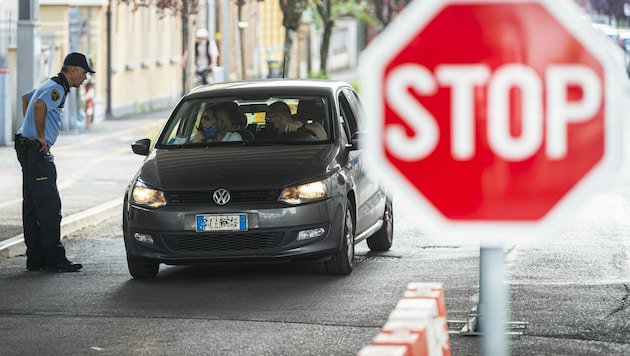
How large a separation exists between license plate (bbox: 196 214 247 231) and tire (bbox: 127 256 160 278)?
67cm

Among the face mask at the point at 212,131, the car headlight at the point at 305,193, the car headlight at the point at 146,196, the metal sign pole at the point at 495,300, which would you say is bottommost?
the car headlight at the point at 146,196

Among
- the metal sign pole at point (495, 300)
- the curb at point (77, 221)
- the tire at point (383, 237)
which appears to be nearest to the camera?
the metal sign pole at point (495, 300)

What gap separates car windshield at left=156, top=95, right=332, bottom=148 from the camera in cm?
1377

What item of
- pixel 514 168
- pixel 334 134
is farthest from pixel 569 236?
pixel 514 168

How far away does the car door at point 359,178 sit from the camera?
13.6 m

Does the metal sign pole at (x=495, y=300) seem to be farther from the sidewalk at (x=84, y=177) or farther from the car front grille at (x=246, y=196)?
the sidewalk at (x=84, y=177)

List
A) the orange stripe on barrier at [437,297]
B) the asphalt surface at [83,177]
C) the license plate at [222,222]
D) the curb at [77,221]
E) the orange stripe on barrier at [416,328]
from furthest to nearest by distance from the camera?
the asphalt surface at [83,177] → the curb at [77,221] → the license plate at [222,222] → the orange stripe on barrier at [437,297] → the orange stripe on barrier at [416,328]

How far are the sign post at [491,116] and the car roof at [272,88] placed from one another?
9.72m

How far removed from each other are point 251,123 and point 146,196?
1.47 meters

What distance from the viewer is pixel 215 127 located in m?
13.9

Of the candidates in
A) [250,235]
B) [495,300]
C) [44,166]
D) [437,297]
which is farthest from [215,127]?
[495,300]

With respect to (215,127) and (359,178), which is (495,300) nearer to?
(359,178)

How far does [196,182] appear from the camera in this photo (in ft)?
41.8

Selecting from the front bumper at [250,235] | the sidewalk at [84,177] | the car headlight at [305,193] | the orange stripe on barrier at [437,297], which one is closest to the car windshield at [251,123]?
the car headlight at [305,193]
